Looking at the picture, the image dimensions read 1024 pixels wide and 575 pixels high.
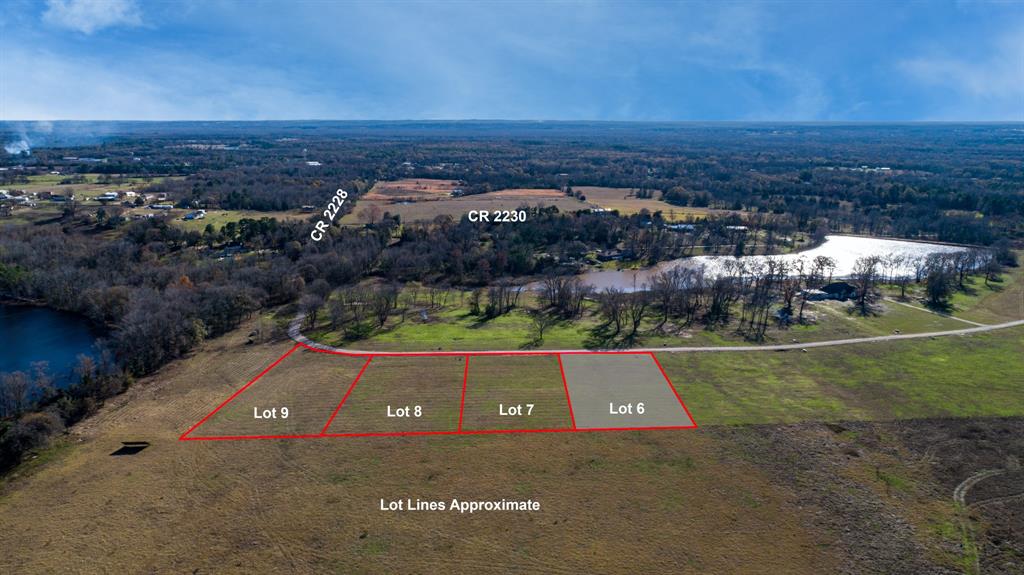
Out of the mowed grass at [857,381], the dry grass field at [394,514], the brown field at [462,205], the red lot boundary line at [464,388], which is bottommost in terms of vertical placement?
the dry grass field at [394,514]

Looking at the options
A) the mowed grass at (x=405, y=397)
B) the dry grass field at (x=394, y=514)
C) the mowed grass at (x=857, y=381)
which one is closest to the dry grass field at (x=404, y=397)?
the mowed grass at (x=405, y=397)

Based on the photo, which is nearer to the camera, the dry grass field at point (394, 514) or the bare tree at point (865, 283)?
the dry grass field at point (394, 514)

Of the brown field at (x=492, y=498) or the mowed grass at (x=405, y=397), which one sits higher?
the mowed grass at (x=405, y=397)

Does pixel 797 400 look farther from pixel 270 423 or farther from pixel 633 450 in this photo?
pixel 270 423

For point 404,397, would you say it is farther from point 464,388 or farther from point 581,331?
point 581,331

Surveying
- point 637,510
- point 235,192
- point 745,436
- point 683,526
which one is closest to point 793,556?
point 683,526

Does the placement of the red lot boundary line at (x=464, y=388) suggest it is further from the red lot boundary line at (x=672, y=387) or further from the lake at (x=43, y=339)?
the lake at (x=43, y=339)

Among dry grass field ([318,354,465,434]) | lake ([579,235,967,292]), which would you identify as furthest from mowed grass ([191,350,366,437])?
lake ([579,235,967,292])
